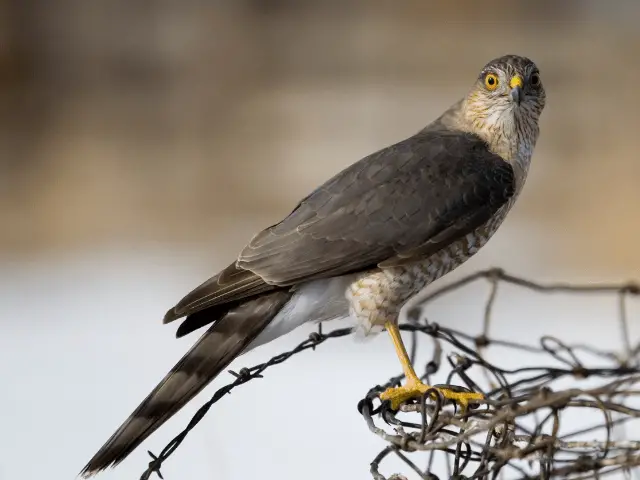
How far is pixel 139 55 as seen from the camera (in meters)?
10.5

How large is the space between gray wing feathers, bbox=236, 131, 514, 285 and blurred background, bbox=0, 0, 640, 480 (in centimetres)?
202

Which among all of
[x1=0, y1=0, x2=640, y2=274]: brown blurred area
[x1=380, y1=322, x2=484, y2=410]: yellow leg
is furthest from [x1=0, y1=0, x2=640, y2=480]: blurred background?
[x1=380, y1=322, x2=484, y2=410]: yellow leg

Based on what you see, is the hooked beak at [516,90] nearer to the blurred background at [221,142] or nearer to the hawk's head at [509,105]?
the hawk's head at [509,105]

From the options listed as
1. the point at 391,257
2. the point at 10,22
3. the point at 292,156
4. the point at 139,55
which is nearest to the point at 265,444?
the point at 391,257

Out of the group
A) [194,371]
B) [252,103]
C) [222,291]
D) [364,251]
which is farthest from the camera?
[252,103]

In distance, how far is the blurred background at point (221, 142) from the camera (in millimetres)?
6262

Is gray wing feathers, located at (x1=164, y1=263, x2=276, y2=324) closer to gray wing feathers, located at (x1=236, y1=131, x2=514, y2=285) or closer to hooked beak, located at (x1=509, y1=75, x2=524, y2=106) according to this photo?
gray wing feathers, located at (x1=236, y1=131, x2=514, y2=285)

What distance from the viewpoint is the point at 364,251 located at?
3.17m

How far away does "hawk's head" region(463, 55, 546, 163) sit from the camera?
352 centimetres

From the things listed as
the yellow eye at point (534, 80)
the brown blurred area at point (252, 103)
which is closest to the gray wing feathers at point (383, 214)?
the yellow eye at point (534, 80)

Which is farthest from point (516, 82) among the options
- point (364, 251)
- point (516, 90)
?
point (364, 251)

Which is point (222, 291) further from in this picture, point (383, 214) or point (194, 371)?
point (383, 214)

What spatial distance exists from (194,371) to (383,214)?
800 millimetres

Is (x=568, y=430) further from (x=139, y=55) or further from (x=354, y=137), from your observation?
(x=139, y=55)
